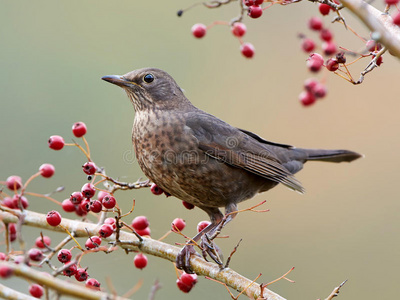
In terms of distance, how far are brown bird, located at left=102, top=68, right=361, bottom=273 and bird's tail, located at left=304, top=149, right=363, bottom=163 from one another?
49 centimetres

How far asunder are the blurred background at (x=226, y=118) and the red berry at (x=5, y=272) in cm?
327

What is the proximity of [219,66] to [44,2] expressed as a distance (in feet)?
6.82

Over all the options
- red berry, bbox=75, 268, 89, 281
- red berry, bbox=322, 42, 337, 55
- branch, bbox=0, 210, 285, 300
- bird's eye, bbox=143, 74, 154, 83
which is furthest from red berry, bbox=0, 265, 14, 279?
bird's eye, bbox=143, 74, 154, 83

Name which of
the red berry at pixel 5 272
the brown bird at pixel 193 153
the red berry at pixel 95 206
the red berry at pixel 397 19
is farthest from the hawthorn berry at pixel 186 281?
the red berry at pixel 397 19

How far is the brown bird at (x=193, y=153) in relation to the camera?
3.76m

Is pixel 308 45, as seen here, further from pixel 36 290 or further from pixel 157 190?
pixel 36 290

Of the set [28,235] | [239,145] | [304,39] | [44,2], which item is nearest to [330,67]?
[304,39]

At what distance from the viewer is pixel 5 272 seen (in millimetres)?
1767

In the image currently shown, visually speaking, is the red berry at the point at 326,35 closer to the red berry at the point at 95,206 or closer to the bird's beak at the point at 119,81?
the bird's beak at the point at 119,81

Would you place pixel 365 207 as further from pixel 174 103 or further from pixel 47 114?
pixel 47 114

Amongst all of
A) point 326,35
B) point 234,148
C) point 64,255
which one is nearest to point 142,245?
point 64,255

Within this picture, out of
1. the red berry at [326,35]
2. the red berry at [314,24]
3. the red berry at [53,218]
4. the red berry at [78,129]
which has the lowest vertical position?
the red berry at [53,218]

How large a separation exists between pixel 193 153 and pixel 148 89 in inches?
25.2

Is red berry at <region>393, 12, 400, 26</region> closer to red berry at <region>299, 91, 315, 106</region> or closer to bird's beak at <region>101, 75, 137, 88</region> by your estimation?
red berry at <region>299, 91, 315, 106</region>
